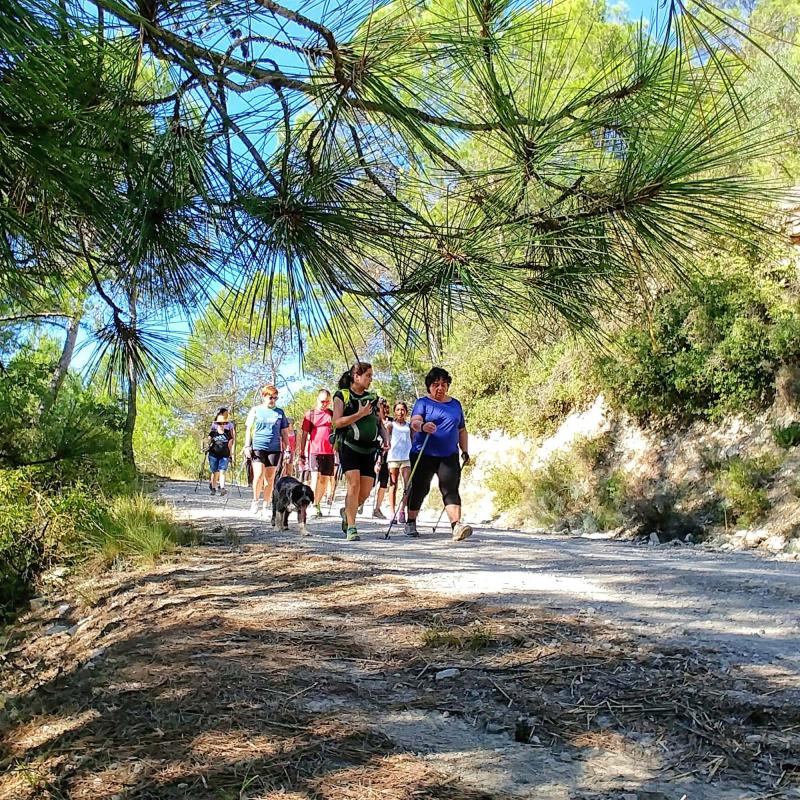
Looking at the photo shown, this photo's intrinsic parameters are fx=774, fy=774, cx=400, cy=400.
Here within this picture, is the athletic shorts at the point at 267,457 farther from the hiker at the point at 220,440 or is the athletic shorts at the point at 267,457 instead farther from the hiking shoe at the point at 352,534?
the hiker at the point at 220,440

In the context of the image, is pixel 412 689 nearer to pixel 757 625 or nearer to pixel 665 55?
pixel 757 625

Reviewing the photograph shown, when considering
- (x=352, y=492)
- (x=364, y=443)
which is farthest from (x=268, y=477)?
(x=364, y=443)

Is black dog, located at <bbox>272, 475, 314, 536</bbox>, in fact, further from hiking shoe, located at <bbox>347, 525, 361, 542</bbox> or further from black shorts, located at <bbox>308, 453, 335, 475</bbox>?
black shorts, located at <bbox>308, 453, 335, 475</bbox>

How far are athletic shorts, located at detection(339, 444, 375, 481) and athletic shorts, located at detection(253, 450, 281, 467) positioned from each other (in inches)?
89.0

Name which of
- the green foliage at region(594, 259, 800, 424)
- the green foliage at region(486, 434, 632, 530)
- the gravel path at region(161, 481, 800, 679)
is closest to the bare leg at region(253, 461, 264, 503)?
the gravel path at region(161, 481, 800, 679)

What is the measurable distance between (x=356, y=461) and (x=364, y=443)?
208 millimetres

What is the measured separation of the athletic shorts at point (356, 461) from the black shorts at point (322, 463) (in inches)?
102

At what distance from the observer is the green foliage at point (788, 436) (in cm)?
942

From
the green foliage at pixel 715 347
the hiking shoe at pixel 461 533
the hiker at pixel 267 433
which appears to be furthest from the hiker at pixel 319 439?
the green foliage at pixel 715 347

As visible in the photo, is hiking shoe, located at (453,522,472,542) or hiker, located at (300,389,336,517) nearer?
hiking shoe, located at (453,522,472,542)

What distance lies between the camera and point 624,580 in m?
5.49

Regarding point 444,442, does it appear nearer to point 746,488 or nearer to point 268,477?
point 268,477

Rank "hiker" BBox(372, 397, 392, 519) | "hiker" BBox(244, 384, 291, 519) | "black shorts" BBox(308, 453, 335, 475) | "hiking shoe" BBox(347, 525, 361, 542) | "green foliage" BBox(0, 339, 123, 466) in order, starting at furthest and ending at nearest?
1. "hiker" BBox(372, 397, 392, 519)
2. "black shorts" BBox(308, 453, 335, 475)
3. "hiker" BBox(244, 384, 291, 519)
4. "hiking shoe" BBox(347, 525, 361, 542)
5. "green foliage" BBox(0, 339, 123, 466)

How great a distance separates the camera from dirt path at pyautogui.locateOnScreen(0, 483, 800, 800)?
2.38 metres
